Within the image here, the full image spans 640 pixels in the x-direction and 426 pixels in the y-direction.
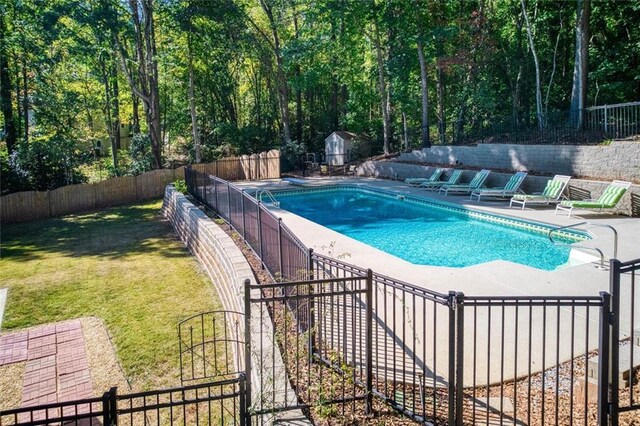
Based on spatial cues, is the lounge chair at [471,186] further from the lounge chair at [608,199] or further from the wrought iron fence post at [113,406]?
the wrought iron fence post at [113,406]

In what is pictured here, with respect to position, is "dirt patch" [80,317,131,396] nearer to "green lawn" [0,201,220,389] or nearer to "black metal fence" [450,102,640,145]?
"green lawn" [0,201,220,389]

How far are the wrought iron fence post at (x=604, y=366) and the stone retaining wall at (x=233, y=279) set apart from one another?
1.97 m

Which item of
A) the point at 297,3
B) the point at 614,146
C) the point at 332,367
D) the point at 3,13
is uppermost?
the point at 297,3

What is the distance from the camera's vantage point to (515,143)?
1708cm

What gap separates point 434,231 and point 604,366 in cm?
914

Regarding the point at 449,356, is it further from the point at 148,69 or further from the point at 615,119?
the point at 148,69

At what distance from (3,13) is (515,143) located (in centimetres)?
1950

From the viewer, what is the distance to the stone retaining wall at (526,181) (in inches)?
446

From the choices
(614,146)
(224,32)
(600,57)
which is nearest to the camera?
(614,146)

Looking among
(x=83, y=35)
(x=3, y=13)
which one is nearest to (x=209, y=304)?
(x=3, y=13)

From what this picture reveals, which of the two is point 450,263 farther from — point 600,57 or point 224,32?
point 224,32

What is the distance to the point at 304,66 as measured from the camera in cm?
2769

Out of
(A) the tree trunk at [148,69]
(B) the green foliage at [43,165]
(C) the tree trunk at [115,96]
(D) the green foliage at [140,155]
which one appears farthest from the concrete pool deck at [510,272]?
(C) the tree trunk at [115,96]

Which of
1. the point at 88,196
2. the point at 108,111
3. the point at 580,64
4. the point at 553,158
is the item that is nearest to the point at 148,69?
the point at 108,111
